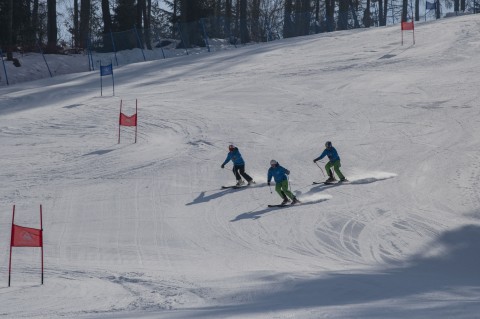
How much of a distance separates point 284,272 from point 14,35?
3524cm

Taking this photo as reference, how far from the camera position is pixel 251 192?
69.7 feet

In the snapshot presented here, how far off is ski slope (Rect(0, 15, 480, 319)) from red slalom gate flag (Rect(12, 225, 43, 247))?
0.74 metres

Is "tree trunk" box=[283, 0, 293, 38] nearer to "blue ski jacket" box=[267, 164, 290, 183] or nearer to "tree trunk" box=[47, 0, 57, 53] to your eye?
"tree trunk" box=[47, 0, 57, 53]

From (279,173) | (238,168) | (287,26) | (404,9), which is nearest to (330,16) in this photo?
(287,26)

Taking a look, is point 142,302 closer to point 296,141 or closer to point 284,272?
point 284,272

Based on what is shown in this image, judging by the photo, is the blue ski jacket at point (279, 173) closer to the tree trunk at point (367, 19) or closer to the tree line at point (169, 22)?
the tree line at point (169, 22)

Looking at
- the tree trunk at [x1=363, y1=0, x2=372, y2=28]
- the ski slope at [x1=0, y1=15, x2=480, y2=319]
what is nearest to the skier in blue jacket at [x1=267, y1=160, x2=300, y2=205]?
the ski slope at [x1=0, y1=15, x2=480, y2=319]

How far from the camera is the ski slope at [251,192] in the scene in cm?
1255

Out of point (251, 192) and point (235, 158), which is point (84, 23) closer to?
point (235, 158)

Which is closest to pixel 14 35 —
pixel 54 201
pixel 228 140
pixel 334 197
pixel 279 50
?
pixel 279 50

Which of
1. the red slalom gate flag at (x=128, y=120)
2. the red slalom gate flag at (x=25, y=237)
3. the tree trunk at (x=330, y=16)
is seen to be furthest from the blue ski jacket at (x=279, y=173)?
the tree trunk at (x=330, y=16)

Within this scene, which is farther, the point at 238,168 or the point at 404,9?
the point at 404,9

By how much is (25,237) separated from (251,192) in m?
8.56

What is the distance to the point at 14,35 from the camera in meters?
45.4
